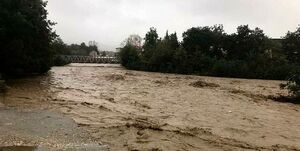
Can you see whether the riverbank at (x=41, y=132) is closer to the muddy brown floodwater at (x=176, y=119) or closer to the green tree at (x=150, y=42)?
the muddy brown floodwater at (x=176, y=119)

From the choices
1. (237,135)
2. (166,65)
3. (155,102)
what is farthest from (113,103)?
(166,65)

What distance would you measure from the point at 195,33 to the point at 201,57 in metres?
5.84

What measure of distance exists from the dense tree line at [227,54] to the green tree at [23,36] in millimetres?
25974

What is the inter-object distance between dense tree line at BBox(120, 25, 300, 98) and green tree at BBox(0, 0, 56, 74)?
85.2 ft

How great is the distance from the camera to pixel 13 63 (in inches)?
1316

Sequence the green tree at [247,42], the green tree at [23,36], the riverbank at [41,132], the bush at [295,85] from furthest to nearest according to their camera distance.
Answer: the green tree at [247,42] < the green tree at [23,36] < the bush at [295,85] < the riverbank at [41,132]

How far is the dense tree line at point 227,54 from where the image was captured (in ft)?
180

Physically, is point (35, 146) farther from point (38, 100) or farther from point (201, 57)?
point (201, 57)

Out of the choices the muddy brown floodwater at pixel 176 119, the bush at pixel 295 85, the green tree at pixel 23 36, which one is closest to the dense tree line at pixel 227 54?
the green tree at pixel 23 36

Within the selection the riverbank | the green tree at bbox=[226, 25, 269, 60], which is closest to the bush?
the riverbank

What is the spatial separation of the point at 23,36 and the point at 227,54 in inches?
1441

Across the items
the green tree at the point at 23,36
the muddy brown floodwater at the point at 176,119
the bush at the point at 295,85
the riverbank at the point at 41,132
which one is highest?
the green tree at the point at 23,36

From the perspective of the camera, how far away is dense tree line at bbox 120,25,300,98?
54.9 m

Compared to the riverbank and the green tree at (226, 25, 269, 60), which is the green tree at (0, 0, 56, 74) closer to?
the riverbank
